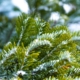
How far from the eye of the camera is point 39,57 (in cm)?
84

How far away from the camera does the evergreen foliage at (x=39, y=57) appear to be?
30.0 inches

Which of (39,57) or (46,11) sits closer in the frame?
(39,57)

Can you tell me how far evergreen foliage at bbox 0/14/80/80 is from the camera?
→ 0.76 metres

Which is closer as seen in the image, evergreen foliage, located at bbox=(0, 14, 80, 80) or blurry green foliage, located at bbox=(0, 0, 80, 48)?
evergreen foliage, located at bbox=(0, 14, 80, 80)

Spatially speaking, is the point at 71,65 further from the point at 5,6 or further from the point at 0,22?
the point at 5,6

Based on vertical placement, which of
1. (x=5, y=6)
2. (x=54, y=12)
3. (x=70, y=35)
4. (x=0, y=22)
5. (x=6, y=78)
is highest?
(x=5, y=6)

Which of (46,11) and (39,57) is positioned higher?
(46,11)

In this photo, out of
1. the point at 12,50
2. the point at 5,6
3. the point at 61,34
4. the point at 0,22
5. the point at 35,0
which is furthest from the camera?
the point at 5,6

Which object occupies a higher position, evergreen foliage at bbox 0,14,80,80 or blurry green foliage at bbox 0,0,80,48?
blurry green foliage at bbox 0,0,80,48

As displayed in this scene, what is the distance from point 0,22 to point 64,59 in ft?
3.58

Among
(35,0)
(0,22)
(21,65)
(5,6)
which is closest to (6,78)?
(21,65)

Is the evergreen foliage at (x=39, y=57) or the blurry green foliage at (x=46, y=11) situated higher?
the blurry green foliage at (x=46, y=11)

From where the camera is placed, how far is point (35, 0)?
2.02 metres

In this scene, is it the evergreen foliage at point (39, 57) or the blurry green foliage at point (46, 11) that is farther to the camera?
the blurry green foliage at point (46, 11)
